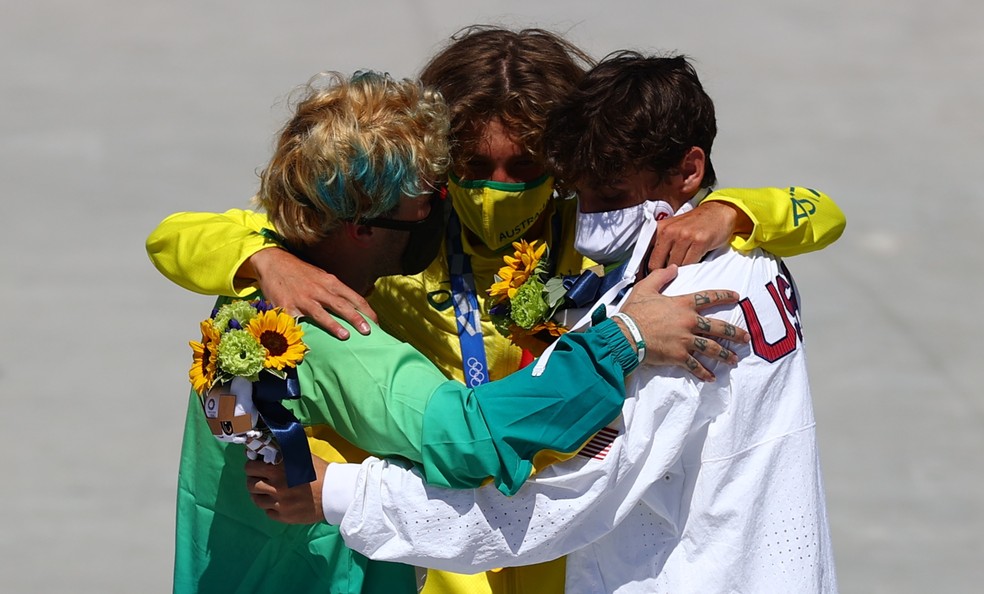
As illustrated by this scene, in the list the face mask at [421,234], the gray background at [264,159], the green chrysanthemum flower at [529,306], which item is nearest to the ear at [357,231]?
the face mask at [421,234]

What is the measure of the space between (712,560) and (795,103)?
716cm

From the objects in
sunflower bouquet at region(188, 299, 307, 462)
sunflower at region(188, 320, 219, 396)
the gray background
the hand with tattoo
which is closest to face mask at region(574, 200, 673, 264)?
the hand with tattoo

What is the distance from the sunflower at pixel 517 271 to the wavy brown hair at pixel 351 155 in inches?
10.5

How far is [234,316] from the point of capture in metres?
2.80

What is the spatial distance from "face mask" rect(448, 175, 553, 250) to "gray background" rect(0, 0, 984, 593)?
6.92 feet

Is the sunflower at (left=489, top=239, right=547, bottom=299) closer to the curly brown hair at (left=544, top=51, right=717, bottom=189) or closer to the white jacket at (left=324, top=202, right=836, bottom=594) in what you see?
the curly brown hair at (left=544, top=51, right=717, bottom=189)

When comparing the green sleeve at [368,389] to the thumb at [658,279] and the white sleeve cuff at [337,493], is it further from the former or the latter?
the thumb at [658,279]

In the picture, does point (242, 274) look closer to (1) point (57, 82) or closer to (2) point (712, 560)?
(2) point (712, 560)

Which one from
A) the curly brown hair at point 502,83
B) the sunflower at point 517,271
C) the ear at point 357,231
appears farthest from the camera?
the curly brown hair at point 502,83

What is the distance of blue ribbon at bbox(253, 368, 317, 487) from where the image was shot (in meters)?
2.76

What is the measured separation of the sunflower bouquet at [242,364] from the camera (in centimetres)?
272

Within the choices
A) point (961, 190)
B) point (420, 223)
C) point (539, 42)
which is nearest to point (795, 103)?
point (961, 190)

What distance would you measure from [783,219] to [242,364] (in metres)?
1.18

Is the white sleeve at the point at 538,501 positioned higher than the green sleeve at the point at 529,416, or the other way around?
the green sleeve at the point at 529,416
